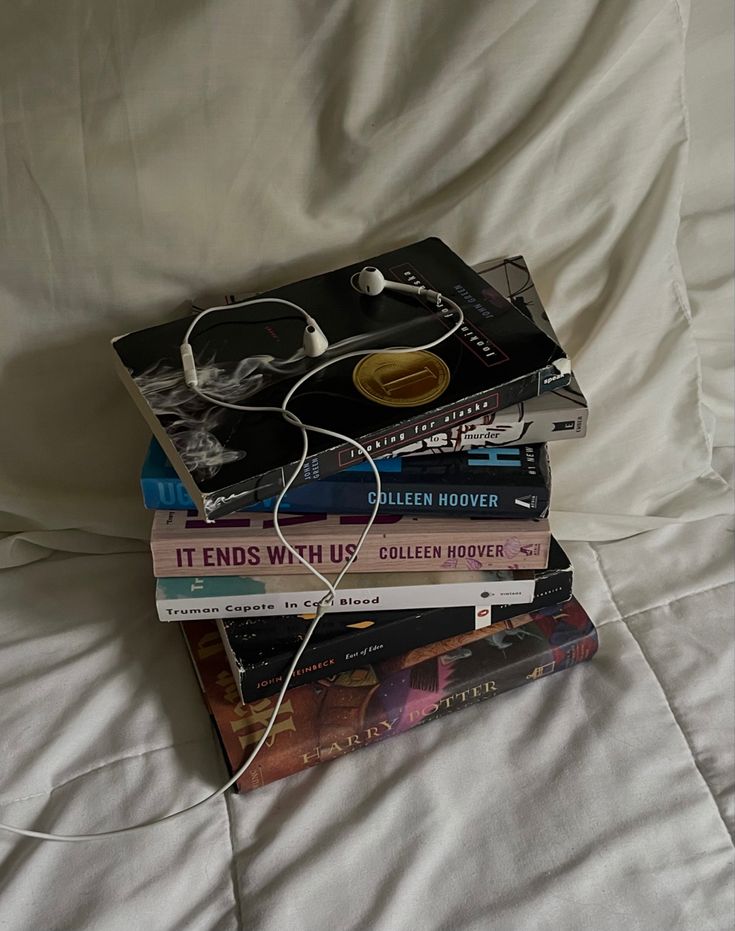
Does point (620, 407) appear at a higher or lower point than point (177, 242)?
lower

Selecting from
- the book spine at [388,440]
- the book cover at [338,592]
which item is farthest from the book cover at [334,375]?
the book cover at [338,592]

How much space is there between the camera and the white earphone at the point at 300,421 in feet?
2.23

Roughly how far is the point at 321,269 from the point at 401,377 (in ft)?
0.57

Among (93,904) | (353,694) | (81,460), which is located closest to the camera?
(93,904)

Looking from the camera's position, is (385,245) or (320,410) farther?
(385,245)

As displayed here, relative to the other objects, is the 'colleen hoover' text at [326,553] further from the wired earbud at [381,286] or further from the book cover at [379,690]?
the wired earbud at [381,286]

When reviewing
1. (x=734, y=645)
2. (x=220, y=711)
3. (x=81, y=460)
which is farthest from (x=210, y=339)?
(x=734, y=645)

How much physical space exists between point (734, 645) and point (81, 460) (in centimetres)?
61

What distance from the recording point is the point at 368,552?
0.74 m

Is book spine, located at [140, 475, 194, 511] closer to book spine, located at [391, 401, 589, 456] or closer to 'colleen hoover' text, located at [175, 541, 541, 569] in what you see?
'colleen hoover' text, located at [175, 541, 541, 569]

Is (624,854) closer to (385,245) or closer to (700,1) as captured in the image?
(385,245)

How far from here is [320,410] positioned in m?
0.69

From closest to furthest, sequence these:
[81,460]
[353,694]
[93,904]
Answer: [93,904], [353,694], [81,460]

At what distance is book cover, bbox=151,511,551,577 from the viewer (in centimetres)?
72
